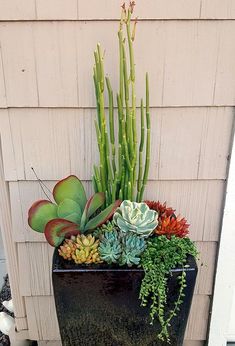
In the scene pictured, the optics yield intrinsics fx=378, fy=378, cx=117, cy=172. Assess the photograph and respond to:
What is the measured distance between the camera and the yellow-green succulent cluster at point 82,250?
108cm

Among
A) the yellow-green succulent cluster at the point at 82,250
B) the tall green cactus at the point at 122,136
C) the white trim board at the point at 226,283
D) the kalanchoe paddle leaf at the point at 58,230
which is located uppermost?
the tall green cactus at the point at 122,136

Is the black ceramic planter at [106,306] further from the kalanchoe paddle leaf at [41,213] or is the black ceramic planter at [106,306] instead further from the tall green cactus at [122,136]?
the tall green cactus at [122,136]

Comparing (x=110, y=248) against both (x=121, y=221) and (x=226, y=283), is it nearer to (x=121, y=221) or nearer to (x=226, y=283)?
(x=121, y=221)

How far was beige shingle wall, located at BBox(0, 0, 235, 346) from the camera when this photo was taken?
1.10 meters

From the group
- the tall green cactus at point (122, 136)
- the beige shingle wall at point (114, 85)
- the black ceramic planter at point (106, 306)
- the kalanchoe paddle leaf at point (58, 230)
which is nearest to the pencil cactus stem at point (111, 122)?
the tall green cactus at point (122, 136)

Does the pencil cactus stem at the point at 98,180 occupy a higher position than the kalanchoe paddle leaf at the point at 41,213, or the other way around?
the pencil cactus stem at the point at 98,180

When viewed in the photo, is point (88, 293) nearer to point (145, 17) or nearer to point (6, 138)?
point (6, 138)

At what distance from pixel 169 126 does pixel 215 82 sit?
19cm

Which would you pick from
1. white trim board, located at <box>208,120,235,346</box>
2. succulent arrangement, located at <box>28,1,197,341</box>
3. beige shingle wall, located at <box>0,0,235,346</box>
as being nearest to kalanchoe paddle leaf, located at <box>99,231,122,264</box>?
succulent arrangement, located at <box>28,1,197,341</box>

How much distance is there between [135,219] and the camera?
1.05m

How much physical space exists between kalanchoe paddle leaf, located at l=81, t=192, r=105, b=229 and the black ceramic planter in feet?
0.46

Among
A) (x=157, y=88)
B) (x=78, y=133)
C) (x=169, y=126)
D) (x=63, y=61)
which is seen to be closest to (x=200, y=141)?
(x=169, y=126)

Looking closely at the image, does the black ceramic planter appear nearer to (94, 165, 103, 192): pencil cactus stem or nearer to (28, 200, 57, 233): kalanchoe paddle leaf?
(28, 200, 57, 233): kalanchoe paddle leaf

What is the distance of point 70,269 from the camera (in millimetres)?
1073
